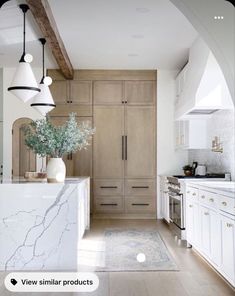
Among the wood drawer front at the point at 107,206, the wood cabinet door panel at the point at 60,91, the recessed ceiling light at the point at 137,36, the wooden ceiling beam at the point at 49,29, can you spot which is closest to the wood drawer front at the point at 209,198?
the recessed ceiling light at the point at 137,36

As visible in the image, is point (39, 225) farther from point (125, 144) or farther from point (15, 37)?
point (125, 144)

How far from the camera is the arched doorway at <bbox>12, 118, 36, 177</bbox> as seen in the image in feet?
24.6

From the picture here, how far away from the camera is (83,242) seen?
17.2ft

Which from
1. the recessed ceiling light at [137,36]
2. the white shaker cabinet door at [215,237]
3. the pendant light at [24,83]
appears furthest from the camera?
the recessed ceiling light at [137,36]

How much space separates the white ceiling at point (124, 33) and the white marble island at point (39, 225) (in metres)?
2.10

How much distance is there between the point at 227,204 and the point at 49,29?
9.97 feet

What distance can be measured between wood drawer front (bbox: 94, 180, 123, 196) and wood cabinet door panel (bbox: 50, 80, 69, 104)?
1689 millimetres

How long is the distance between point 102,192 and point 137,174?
2.44ft

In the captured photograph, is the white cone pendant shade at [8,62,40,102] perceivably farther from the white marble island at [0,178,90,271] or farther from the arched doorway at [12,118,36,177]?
the arched doorway at [12,118,36,177]

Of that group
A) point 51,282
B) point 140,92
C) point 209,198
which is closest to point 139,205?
point 140,92

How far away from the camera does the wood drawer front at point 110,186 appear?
295 inches

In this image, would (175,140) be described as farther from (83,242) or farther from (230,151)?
(83,242)

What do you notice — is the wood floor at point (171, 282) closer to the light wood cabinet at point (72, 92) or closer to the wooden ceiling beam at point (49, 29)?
the wooden ceiling beam at point (49, 29)

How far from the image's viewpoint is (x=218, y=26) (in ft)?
7.46
